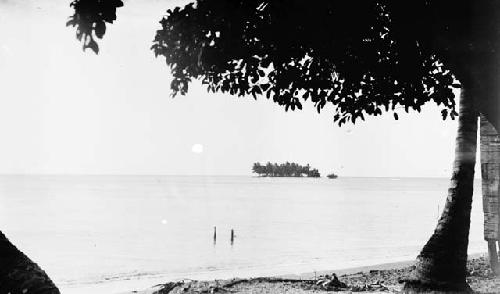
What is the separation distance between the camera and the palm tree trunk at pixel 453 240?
1120 centimetres

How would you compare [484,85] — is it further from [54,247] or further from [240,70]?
[54,247]

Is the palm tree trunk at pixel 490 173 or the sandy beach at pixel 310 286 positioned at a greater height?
the palm tree trunk at pixel 490 173

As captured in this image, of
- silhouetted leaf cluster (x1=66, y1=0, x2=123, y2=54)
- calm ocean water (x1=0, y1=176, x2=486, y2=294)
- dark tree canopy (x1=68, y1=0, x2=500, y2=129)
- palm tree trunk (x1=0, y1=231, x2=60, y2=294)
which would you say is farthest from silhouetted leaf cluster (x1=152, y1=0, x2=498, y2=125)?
calm ocean water (x1=0, y1=176, x2=486, y2=294)

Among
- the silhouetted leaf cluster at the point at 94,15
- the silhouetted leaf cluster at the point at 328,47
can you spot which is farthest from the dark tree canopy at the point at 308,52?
the silhouetted leaf cluster at the point at 94,15

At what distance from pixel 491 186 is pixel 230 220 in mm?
58392

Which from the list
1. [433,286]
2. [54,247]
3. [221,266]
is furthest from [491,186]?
[54,247]

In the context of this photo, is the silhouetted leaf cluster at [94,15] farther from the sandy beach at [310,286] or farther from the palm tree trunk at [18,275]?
the sandy beach at [310,286]

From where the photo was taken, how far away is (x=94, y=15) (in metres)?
5.53

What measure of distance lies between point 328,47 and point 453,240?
15.7 feet

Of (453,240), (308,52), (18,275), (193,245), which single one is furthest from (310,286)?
(193,245)

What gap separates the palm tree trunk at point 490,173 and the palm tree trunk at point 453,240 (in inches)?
88.1

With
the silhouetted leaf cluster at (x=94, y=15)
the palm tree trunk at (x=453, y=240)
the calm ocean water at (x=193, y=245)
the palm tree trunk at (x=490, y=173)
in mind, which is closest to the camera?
the silhouetted leaf cluster at (x=94, y=15)

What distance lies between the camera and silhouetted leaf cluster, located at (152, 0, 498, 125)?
27.6ft

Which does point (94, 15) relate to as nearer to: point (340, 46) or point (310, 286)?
point (340, 46)
